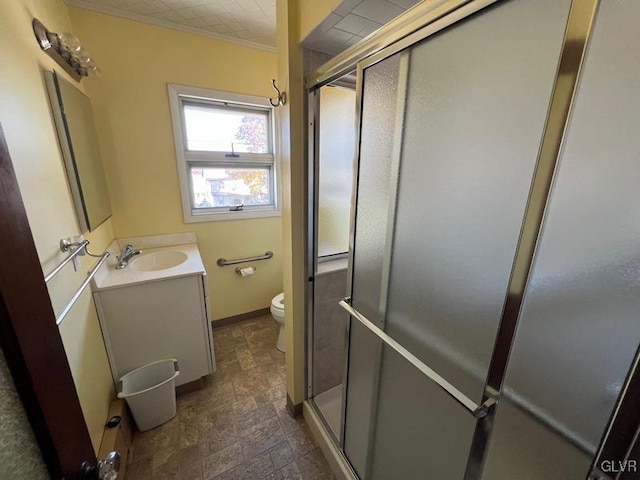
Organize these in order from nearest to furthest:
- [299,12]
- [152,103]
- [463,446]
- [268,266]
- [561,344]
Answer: [561,344]
[463,446]
[299,12]
[152,103]
[268,266]

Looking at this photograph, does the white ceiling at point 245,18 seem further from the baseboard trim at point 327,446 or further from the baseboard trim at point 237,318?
the baseboard trim at point 237,318

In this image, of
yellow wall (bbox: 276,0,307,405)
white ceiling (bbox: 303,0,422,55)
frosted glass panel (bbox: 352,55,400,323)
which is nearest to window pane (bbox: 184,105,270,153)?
yellow wall (bbox: 276,0,307,405)

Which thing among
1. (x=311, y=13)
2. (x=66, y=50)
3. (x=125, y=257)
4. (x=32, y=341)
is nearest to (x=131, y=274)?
(x=125, y=257)

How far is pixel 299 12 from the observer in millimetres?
1126

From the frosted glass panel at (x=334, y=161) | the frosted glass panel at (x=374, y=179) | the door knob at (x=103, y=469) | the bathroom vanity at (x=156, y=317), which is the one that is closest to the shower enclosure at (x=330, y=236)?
the frosted glass panel at (x=334, y=161)

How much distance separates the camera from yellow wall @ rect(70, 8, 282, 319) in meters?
1.84

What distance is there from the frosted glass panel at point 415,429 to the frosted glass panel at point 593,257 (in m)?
0.28

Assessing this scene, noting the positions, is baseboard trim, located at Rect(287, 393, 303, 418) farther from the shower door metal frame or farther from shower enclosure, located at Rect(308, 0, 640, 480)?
the shower door metal frame

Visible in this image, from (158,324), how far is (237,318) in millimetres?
1094

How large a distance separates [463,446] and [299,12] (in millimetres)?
1694

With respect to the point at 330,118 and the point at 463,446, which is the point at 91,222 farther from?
the point at 463,446

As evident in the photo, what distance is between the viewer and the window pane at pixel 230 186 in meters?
2.37

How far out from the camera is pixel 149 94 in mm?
1972

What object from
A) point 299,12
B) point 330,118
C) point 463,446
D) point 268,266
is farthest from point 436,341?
point 268,266
